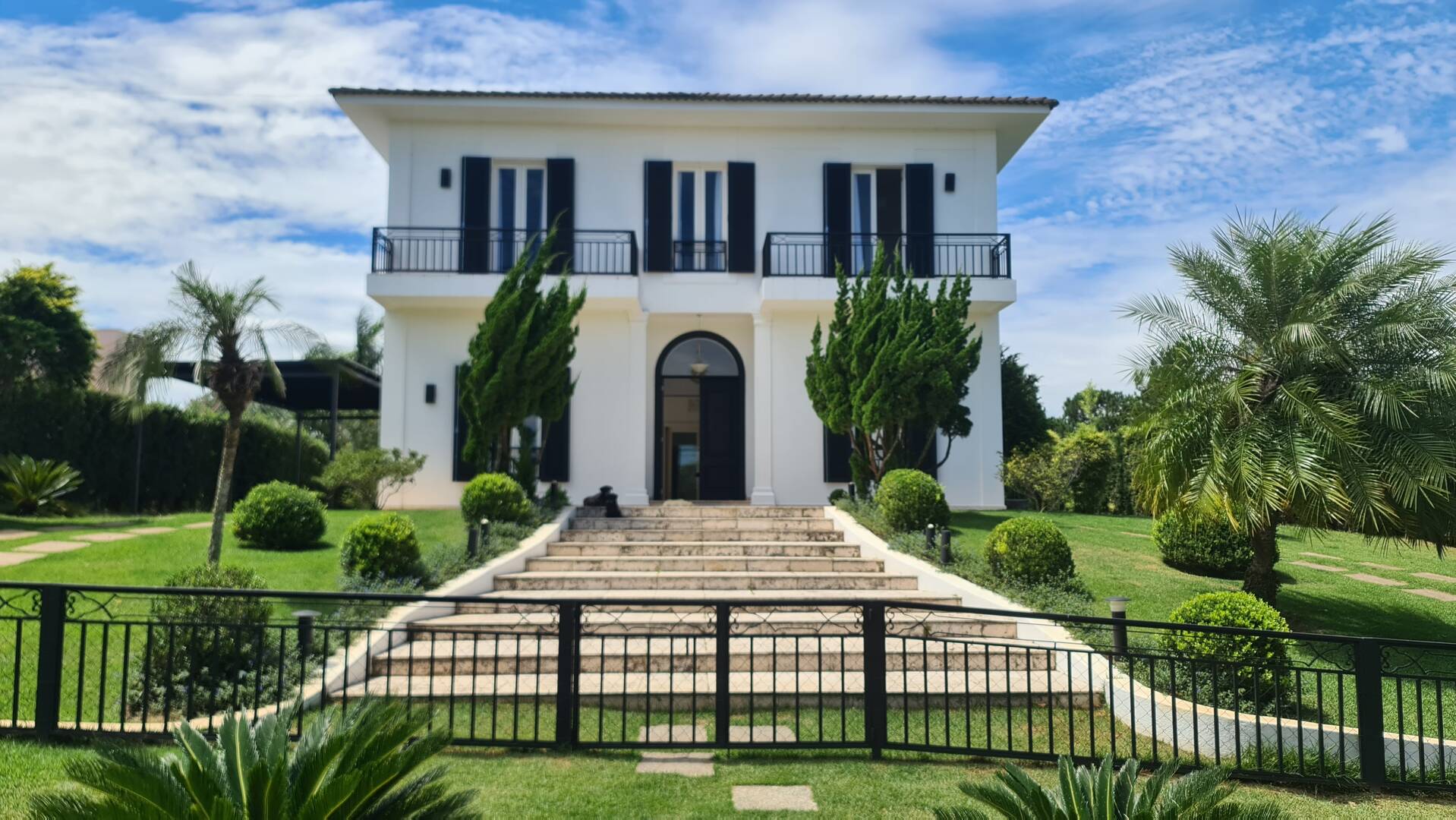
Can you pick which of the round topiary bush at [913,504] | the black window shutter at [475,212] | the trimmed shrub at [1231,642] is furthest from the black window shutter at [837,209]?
the trimmed shrub at [1231,642]

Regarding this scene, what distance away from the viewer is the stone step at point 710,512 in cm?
1291

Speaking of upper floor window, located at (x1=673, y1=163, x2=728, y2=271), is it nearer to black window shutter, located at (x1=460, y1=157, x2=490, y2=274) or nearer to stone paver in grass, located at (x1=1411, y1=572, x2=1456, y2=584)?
black window shutter, located at (x1=460, y1=157, x2=490, y2=274)

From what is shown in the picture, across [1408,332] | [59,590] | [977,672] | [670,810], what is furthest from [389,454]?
[1408,332]

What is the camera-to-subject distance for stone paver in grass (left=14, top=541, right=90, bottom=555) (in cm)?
954

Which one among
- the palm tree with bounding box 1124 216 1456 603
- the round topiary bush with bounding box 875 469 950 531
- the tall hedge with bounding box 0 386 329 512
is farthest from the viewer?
the tall hedge with bounding box 0 386 329 512

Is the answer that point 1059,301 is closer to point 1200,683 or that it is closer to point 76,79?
point 1200,683

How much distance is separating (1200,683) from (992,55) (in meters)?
5.33

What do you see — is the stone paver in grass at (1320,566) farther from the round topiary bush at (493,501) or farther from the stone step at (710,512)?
the round topiary bush at (493,501)

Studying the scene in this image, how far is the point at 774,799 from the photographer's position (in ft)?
15.6

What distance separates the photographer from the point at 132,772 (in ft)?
9.44

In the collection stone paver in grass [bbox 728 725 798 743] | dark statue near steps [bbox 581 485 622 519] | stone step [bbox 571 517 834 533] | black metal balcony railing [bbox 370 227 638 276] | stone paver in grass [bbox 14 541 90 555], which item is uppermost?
black metal balcony railing [bbox 370 227 638 276]

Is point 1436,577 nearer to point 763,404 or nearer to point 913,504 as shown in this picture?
point 913,504

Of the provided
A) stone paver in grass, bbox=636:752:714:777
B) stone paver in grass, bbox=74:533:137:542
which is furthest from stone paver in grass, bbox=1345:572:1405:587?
stone paver in grass, bbox=74:533:137:542

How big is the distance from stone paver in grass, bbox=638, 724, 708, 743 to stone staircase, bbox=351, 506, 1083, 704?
0.87 feet
